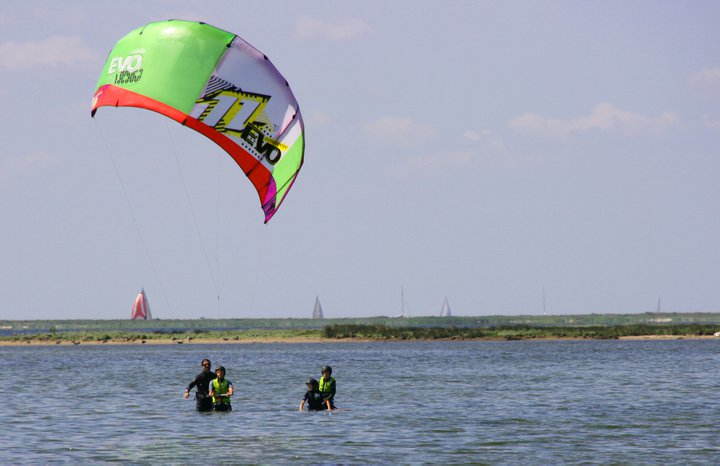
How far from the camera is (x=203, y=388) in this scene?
3434 centimetres

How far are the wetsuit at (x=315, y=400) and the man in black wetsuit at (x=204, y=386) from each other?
10.3 feet

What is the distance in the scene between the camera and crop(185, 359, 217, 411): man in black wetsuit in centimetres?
3353

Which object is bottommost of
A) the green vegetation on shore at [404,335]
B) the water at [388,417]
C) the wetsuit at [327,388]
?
the water at [388,417]

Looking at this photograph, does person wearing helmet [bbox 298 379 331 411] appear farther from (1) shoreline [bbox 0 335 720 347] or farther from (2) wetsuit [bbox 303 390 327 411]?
(1) shoreline [bbox 0 335 720 347]

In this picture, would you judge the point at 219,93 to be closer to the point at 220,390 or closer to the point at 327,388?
the point at 220,390

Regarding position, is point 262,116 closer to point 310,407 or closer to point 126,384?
point 310,407

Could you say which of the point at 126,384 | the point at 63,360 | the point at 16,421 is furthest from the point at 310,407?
the point at 63,360

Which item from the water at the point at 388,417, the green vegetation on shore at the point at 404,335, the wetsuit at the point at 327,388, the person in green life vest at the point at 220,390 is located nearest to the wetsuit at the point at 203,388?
the person in green life vest at the point at 220,390

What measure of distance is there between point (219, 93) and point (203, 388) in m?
9.65

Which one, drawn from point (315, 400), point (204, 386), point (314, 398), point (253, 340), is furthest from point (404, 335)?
point (204, 386)

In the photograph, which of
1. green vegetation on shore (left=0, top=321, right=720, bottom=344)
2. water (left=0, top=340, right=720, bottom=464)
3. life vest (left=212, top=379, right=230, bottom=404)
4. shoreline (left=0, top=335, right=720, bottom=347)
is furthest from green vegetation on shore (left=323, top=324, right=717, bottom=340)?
life vest (left=212, top=379, right=230, bottom=404)

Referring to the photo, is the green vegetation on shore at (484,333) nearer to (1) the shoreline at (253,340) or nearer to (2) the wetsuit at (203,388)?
(1) the shoreline at (253,340)

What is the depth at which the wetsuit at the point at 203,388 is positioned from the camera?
33781 millimetres

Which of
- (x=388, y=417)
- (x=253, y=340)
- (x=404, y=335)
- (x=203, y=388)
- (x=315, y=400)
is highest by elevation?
(x=404, y=335)
